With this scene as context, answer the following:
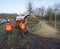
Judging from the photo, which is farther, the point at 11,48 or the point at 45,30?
the point at 45,30

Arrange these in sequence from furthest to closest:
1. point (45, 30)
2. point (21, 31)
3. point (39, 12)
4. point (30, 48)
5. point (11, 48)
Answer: point (39, 12) < point (45, 30) < point (21, 31) < point (30, 48) < point (11, 48)

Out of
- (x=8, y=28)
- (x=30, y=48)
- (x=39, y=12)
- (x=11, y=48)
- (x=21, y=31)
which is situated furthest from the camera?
(x=39, y=12)

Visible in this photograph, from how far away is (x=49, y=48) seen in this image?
1044 centimetres

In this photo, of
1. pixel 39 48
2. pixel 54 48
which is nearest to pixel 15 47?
pixel 39 48

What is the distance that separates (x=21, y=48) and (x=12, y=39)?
122 centimetres

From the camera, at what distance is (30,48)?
1036 cm

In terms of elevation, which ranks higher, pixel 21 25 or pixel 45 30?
pixel 21 25

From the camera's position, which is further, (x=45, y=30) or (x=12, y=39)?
(x=45, y=30)

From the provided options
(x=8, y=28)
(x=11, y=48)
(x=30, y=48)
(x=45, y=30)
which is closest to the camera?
(x=11, y=48)

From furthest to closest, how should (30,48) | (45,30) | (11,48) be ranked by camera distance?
(45,30)
(30,48)
(11,48)

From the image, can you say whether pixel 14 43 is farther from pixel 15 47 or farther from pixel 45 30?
pixel 45 30

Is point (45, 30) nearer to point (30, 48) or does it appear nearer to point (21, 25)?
point (21, 25)

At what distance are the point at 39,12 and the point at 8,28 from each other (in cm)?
4763

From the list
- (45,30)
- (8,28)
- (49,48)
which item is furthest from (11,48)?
(45,30)
